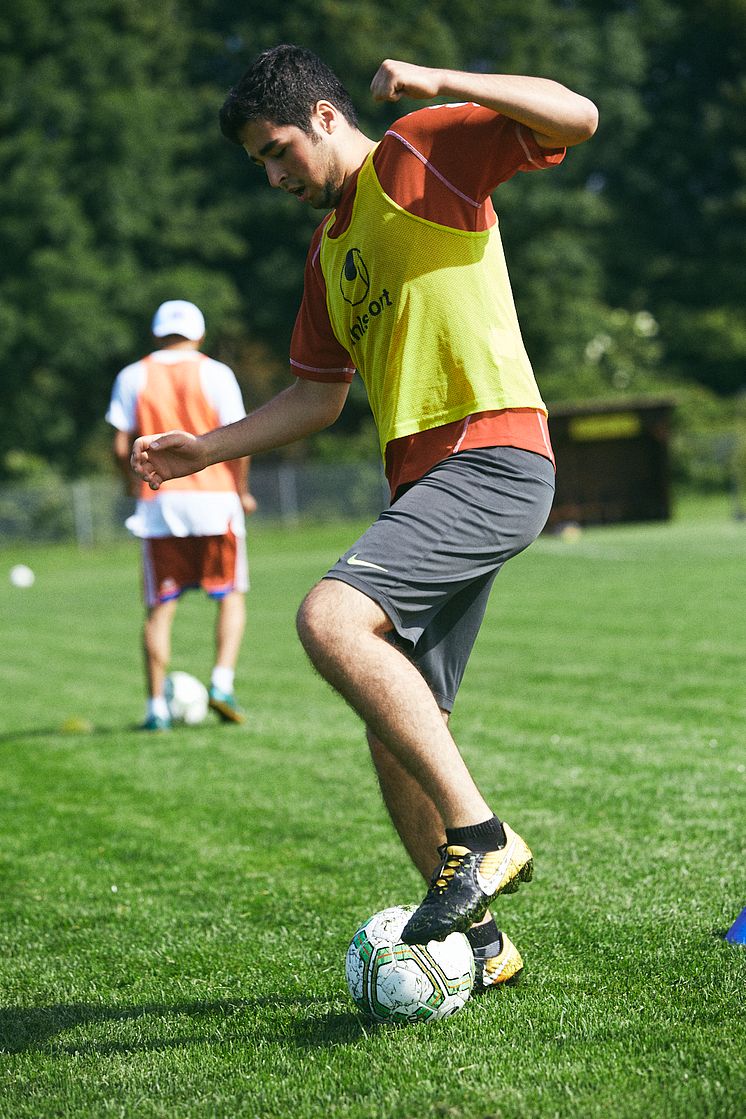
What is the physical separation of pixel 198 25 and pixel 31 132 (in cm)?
1067

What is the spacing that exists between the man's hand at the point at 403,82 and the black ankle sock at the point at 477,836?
5.08 ft

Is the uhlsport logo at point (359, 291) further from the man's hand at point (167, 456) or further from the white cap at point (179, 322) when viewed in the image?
the white cap at point (179, 322)

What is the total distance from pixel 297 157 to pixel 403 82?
1.61 ft

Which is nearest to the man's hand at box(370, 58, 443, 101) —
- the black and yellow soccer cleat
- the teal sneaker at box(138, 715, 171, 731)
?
the black and yellow soccer cleat

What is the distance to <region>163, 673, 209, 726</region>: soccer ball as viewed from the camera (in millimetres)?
8133

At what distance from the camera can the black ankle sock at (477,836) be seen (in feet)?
9.89

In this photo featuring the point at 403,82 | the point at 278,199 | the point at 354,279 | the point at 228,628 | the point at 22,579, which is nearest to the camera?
the point at 403,82

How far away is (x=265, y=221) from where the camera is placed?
157 ft

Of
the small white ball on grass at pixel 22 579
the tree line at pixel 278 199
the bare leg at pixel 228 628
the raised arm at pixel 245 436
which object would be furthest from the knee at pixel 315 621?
the tree line at pixel 278 199

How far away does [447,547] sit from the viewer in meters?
3.21

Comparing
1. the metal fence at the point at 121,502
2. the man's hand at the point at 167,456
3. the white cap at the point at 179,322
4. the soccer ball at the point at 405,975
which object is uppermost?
the white cap at the point at 179,322

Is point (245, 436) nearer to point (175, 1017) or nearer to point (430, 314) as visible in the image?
point (430, 314)

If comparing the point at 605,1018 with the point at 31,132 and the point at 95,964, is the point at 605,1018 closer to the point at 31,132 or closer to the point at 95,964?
the point at 95,964

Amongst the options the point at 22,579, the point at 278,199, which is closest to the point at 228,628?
the point at 22,579
